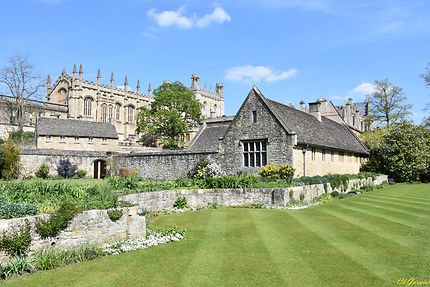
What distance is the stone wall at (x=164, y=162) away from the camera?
30.7 meters

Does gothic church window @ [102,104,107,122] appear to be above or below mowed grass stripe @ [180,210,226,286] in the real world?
above

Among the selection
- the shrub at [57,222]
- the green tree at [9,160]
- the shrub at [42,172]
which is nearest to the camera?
the shrub at [57,222]

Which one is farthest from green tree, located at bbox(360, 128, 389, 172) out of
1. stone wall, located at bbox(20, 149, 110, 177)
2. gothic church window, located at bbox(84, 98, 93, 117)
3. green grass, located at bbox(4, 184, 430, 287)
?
gothic church window, located at bbox(84, 98, 93, 117)

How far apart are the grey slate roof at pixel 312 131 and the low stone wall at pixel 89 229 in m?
15.8

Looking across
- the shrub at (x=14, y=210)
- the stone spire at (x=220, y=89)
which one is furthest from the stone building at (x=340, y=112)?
the stone spire at (x=220, y=89)

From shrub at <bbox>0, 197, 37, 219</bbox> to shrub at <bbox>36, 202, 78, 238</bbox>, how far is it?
511 mm

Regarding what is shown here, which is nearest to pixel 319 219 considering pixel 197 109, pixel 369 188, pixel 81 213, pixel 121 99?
pixel 81 213

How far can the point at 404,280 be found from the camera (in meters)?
7.14

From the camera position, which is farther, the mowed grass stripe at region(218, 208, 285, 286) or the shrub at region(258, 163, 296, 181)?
the shrub at region(258, 163, 296, 181)

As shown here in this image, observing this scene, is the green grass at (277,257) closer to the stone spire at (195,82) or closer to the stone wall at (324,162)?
the stone wall at (324,162)

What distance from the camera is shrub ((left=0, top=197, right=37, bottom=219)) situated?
9200mm

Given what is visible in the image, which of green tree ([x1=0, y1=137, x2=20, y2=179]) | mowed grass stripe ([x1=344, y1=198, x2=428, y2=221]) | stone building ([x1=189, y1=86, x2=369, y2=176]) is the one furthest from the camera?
green tree ([x1=0, y1=137, x2=20, y2=179])

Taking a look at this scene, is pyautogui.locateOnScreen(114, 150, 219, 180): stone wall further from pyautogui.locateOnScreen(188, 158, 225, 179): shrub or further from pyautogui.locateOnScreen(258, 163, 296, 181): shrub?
pyautogui.locateOnScreen(258, 163, 296, 181): shrub

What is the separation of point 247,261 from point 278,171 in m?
15.9
